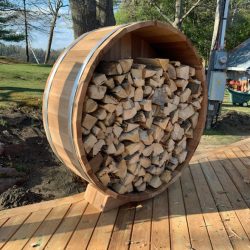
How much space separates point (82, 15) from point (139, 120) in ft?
12.2

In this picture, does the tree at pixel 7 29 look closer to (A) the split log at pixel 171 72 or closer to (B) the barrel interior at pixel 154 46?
(B) the barrel interior at pixel 154 46

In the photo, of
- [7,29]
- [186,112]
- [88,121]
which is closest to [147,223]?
[88,121]

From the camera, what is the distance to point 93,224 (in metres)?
3.20

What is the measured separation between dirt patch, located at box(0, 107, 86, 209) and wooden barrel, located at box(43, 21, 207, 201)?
69cm

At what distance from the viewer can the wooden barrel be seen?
2.87 m

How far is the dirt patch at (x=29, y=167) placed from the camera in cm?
373

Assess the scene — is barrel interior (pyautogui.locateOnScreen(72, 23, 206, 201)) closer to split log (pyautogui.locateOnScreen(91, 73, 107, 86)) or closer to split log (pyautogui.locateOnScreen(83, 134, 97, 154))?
split log (pyautogui.locateOnScreen(83, 134, 97, 154))

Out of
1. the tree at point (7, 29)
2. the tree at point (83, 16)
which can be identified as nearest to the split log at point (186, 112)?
the tree at point (83, 16)

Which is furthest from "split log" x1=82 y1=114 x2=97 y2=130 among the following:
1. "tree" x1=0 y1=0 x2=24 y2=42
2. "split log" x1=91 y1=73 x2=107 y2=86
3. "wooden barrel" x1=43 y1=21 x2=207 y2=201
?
"tree" x1=0 y1=0 x2=24 y2=42

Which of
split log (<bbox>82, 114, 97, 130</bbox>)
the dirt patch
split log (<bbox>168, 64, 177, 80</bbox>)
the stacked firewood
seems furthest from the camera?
the dirt patch

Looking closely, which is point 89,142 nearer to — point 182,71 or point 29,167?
point 182,71

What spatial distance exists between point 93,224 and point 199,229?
2.94 feet

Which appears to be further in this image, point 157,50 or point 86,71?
point 157,50

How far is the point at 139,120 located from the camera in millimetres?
3375
